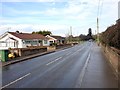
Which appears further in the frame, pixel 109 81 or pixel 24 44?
pixel 24 44

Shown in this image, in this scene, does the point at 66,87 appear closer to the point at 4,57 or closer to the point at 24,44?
the point at 4,57

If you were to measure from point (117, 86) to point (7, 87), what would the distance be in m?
5.68

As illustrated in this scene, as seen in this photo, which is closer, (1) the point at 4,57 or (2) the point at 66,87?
(2) the point at 66,87

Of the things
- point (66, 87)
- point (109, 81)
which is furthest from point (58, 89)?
point (109, 81)

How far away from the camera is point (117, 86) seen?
1384 cm

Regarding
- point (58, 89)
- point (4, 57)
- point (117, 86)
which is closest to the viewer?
point (58, 89)

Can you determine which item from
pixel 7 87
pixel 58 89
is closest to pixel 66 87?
pixel 58 89

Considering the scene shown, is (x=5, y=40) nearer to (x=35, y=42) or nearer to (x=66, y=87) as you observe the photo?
(x=35, y=42)

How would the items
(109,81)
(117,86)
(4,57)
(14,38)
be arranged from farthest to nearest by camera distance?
(14,38) < (4,57) < (109,81) < (117,86)

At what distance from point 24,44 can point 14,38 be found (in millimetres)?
3078

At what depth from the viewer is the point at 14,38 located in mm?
68125

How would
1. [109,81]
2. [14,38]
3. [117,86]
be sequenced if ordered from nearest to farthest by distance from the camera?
[117,86] → [109,81] → [14,38]

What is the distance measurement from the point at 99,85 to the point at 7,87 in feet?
15.8

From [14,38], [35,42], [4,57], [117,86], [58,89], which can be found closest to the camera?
[58,89]
